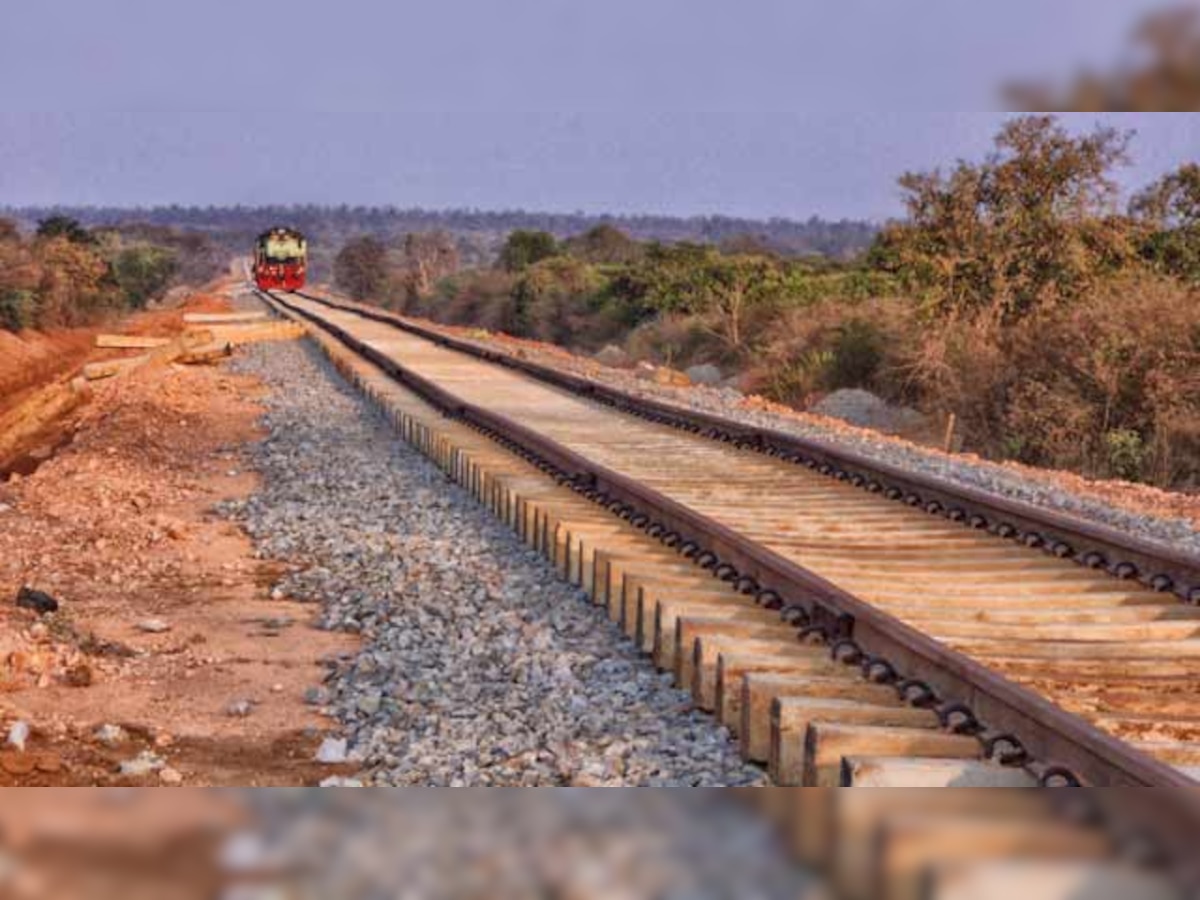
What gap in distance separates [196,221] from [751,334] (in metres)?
172

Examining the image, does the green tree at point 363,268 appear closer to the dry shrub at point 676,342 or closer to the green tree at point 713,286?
the green tree at point 713,286

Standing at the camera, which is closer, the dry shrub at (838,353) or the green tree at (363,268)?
the dry shrub at (838,353)

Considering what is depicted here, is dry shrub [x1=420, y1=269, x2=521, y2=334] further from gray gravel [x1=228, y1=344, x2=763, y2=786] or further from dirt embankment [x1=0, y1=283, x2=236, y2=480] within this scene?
gray gravel [x1=228, y1=344, x2=763, y2=786]

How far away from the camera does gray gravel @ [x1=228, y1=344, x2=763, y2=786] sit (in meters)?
4.64

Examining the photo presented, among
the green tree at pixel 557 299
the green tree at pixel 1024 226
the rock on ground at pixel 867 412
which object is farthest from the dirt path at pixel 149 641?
the green tree at pixel 557 299

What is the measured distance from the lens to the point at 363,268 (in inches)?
4227

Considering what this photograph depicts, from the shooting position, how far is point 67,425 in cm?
2055

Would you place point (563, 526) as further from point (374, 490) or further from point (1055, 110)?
point (1055, 110)

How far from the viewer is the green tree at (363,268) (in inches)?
4146

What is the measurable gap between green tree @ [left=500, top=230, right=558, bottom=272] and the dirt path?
2349 inches

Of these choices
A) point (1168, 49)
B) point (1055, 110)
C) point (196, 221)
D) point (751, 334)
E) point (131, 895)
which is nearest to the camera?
point (131, 895)

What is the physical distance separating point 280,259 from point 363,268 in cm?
3737

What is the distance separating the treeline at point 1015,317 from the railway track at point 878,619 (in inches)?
261

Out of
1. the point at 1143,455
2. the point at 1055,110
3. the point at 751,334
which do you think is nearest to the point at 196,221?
the point at 751,334
